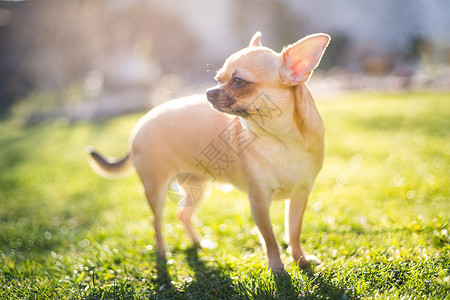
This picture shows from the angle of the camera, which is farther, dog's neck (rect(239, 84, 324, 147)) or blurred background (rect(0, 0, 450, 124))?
blurred background (rect(0, 0, 450, 124))

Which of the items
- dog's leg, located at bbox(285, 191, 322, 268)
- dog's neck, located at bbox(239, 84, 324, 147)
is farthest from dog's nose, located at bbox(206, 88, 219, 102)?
dog's leg, located at bbox(285, 191, 322, 268)

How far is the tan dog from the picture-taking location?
2342mm

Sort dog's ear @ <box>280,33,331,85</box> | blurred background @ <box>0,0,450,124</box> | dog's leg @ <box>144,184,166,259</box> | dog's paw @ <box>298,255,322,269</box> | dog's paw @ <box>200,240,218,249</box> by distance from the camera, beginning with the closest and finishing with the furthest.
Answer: dog's ear @ <box>280,33,331,85</box> → dog's paw @ <box>298,255,322,269</box> → dog's leg @ <box>144,184,166,259</box> → dog's paw @ <box>200,240,218,249</box> → blurred background @ <box>0,0,450,124</box>

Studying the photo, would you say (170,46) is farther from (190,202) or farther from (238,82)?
(238,82)

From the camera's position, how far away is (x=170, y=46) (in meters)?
22.7

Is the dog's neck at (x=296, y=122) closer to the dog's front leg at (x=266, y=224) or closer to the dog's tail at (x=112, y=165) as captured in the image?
the dog's front leg at (x=266, y=224)

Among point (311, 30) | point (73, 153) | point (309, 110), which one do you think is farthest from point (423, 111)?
point (311, 30)

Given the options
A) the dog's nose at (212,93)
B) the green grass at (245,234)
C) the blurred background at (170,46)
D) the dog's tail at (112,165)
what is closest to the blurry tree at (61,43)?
the blurred background at (170,46)

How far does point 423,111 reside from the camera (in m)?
8.18

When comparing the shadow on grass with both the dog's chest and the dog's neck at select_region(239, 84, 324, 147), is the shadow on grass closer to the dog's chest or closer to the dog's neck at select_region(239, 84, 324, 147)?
the dog's chest

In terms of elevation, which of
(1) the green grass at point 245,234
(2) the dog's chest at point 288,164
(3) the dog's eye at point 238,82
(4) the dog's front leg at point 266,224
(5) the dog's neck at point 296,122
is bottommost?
(1) the green grass at point 245,234

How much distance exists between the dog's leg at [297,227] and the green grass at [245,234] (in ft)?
0.37

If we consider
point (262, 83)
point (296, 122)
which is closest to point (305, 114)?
point (296, 122)

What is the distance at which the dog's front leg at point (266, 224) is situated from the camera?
2586 mm
